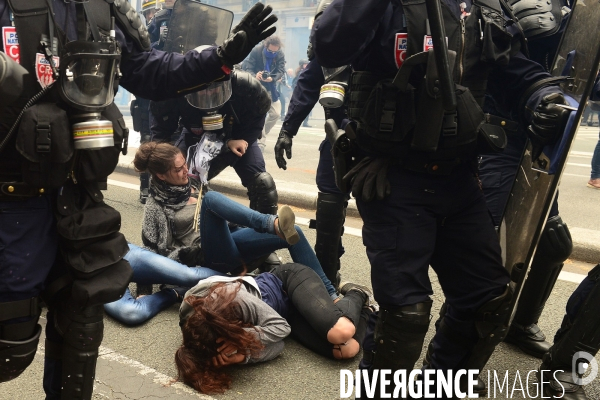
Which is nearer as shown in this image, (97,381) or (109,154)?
(109,154)

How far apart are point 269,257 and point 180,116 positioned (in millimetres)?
1412

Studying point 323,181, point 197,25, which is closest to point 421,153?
point 323,181

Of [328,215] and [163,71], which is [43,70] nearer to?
[163,71]

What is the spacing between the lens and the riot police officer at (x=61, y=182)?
1.93m

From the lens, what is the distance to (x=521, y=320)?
11.2 ft

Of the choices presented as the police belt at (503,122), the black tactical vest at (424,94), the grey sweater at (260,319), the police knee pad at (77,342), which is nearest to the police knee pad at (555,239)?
the police belt at (503,122)

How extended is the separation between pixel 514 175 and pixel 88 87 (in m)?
2.08

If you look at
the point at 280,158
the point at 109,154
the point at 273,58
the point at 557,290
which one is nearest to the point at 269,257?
the point at 280,158

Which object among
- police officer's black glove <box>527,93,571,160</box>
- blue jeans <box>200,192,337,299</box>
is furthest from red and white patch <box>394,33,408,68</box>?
blue jeans <box>200,192,337,299</box>

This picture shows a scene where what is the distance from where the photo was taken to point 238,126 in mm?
4891

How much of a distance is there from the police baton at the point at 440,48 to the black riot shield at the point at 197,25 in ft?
13.3

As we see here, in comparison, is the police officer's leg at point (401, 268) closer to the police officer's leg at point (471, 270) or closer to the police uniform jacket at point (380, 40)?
the police officer's leg at point (471, 270)

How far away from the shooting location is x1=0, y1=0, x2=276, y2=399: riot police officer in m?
1.93

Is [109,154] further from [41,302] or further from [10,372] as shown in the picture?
[10,372]
